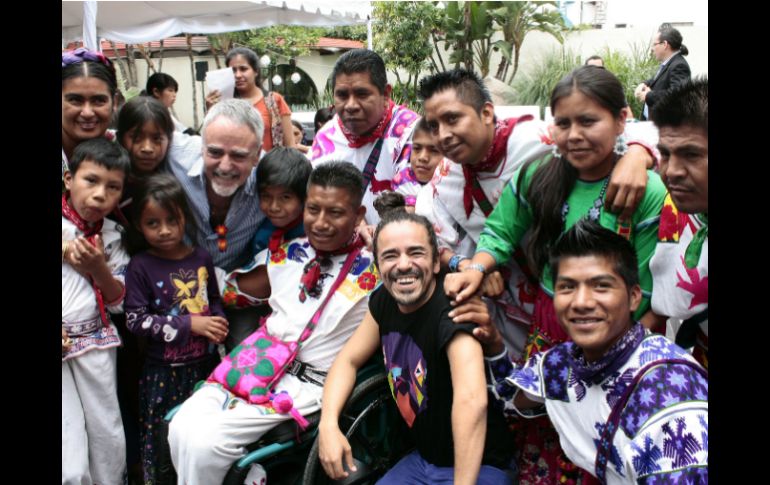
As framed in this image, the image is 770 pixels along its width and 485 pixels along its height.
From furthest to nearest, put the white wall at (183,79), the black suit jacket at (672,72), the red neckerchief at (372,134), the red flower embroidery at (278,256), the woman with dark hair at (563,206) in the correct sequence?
the white wall at (183,79), the black suit jacket at (672,72), the red neckerchief at (372,134), the red flower embroidery at (278,256), the woman with dark hair at (563,206)

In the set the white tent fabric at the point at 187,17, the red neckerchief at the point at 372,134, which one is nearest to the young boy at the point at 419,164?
the red neckerchief at the point at 372,134

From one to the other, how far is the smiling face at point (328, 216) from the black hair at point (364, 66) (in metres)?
0.86

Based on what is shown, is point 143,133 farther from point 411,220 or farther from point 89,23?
point 89,23

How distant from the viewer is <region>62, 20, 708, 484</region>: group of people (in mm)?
2100

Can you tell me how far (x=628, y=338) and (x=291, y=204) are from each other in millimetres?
1754

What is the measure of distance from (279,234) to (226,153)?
0.47m

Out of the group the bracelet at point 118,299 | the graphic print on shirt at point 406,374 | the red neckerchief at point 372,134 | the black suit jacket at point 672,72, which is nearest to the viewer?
the graphic print on shirt at point 406,374

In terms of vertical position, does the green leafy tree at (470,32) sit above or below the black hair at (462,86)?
above

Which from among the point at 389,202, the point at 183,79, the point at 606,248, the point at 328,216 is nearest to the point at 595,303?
the point at 606,248

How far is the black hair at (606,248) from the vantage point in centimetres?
213

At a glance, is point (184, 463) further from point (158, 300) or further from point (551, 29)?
point (551, 29)

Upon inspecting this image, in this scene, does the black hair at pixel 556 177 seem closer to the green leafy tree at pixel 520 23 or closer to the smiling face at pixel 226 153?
the smiling face at pixel 226 153

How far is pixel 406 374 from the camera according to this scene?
2607 mm

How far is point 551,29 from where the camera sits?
15.1 metres
